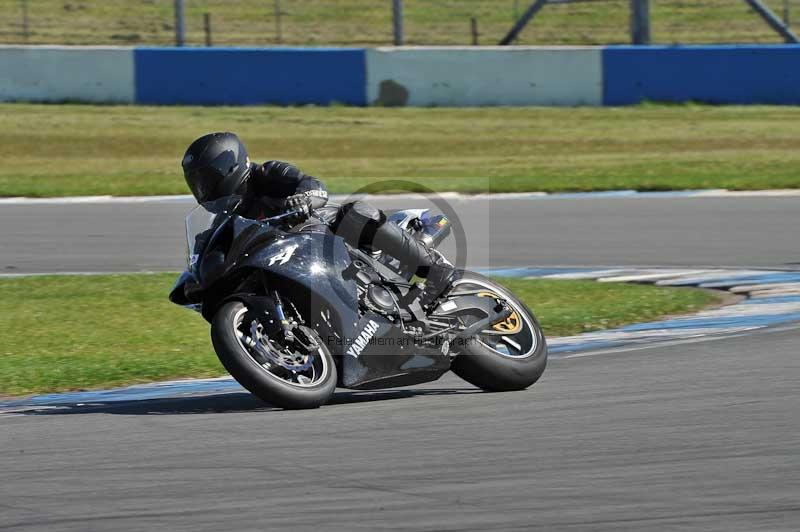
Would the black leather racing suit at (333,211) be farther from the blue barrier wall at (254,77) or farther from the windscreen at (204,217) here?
the blue barrier wall at (254,77)

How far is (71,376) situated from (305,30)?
17770mm

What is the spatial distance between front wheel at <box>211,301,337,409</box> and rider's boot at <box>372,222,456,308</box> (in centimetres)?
55

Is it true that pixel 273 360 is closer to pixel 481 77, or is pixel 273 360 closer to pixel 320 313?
pixel 320 313

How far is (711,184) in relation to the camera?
17.5 metres

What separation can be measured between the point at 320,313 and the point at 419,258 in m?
0.55

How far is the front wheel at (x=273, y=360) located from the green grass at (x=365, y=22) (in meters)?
17.8

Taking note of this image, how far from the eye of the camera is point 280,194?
6.88 meters

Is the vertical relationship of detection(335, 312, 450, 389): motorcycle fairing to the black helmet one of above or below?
below

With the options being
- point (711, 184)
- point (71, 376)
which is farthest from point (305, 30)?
point (71, 376)

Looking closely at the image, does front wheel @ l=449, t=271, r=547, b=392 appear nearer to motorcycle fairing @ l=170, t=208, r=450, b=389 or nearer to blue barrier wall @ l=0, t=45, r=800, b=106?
motorcycle fairing @ l=170, t=208, r=450, b=389

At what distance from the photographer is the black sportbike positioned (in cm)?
654

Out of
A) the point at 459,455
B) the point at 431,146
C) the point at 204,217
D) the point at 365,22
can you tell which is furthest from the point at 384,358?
the point at 365,22

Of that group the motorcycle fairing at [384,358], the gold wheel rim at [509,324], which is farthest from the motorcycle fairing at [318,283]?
the gold wheel rim at [509,324]

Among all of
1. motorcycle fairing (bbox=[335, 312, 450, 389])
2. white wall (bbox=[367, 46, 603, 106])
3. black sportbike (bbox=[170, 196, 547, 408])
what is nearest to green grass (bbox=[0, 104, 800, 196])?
white wall (bbox=[367, 46, 603, 106])
